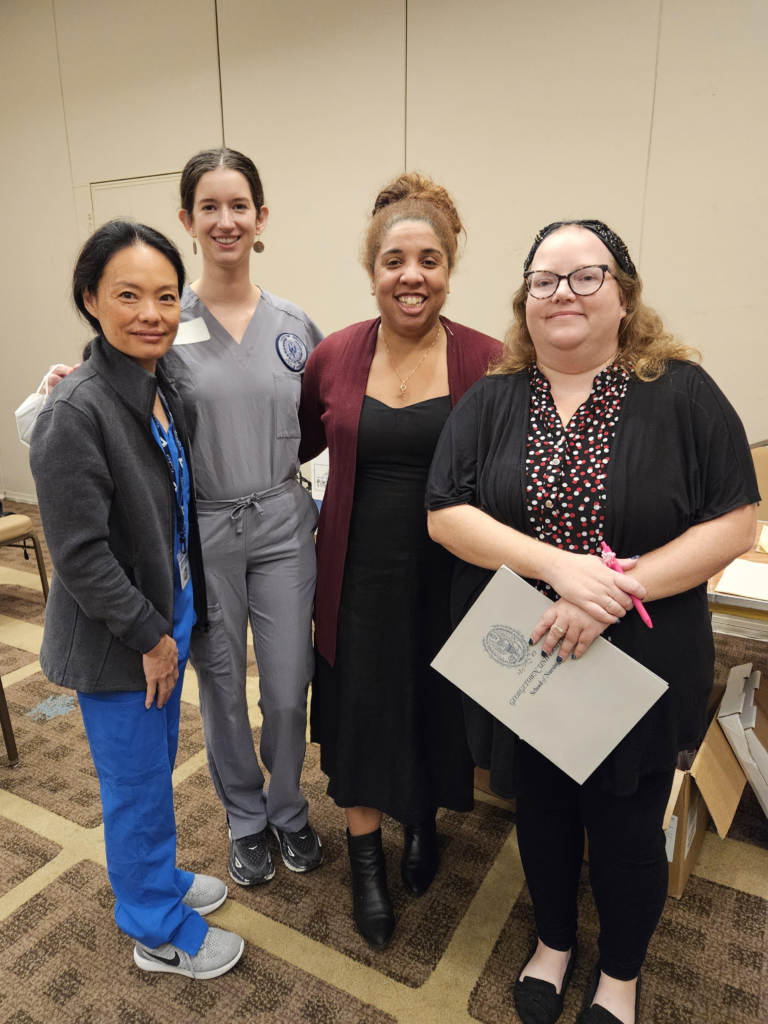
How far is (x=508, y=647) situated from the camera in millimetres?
1120

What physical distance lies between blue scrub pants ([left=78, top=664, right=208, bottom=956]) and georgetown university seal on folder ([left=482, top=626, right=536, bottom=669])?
643 mm

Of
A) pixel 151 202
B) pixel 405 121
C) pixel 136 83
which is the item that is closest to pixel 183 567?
pixel 405 121

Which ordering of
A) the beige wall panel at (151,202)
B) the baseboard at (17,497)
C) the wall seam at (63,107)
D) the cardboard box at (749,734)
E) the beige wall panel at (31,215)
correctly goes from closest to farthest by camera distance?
the cardboard box at (749,734), the beige wall panel at (151,202), the wall seam at (63,107), the beige wall panel at (31,215), the baseboard at (17,497)

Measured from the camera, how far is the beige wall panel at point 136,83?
4.09m

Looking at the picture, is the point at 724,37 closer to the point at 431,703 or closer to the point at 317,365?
the point at 317,365

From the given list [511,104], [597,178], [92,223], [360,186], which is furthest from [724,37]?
[92,223]

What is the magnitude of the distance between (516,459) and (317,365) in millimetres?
642

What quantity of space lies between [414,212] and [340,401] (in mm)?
419

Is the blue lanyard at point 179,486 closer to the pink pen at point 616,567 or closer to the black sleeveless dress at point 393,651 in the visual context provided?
the black sleeveless dress at point 393,651

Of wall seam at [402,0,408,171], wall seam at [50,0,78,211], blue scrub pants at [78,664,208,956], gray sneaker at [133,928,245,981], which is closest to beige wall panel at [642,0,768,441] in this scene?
wall seam at [402,0,408,171]

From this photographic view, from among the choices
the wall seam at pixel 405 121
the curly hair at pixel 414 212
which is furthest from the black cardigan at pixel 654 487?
the wall seam at pixel 405 121

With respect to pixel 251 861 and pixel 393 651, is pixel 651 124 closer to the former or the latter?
pixel 393 651

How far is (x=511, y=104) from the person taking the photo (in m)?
3.22

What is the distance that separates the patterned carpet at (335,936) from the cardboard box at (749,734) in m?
0.23
